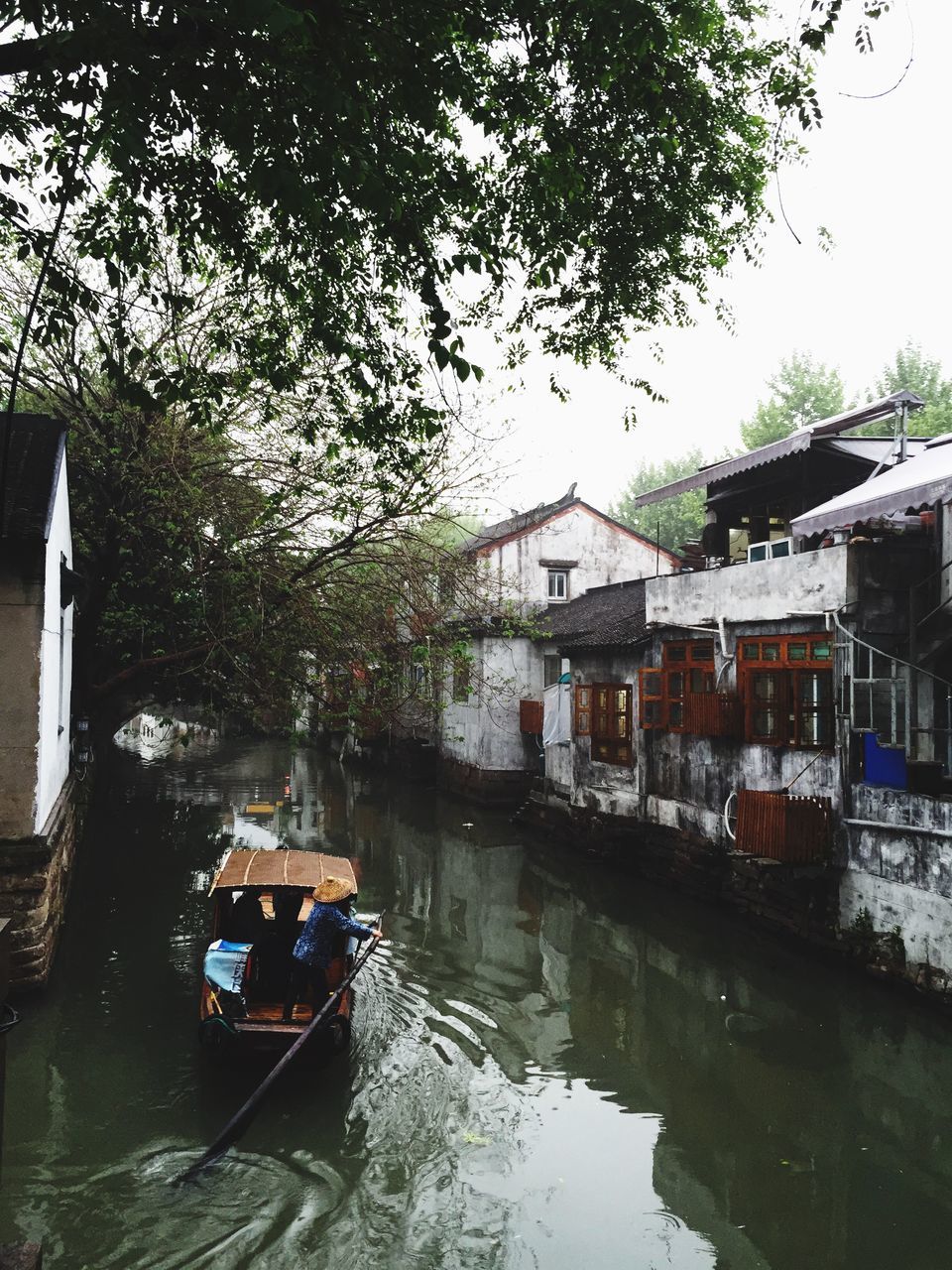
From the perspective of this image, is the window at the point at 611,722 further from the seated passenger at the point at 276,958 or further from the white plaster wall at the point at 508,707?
the seated passenger at the point at 276,958

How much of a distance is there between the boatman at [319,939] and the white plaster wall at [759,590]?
23.4 ft

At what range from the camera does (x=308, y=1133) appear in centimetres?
688

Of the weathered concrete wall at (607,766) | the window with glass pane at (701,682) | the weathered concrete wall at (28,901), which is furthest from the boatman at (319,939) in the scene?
the weathered concrete wall at (607,766)

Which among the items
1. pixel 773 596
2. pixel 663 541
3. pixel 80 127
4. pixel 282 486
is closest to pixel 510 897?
pixel 773 596

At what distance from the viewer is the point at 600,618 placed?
20.7 meters

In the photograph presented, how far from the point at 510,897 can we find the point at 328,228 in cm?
1189

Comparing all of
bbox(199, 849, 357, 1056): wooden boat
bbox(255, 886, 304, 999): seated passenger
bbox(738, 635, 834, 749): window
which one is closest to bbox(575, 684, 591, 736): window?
bbox(738, 635, 834, 749): window

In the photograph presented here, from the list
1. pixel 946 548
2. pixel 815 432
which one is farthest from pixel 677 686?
pixel 946 548

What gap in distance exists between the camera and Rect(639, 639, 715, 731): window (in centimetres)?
1401

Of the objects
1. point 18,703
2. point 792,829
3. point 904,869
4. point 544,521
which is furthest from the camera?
point 544,521

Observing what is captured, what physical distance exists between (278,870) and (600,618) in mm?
12914

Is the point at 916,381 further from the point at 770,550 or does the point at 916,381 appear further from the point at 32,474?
the point at 32,474

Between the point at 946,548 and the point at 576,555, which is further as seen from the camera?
the point at 576,555

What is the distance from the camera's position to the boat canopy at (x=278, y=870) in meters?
8.59
